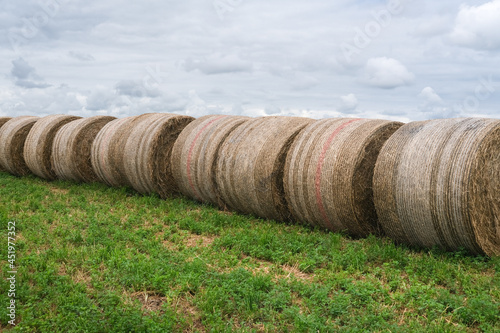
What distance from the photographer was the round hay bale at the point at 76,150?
1402cm

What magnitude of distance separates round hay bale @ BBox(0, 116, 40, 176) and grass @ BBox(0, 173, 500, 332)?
8123 millimetres

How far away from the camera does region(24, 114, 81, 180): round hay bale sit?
49.6 feet

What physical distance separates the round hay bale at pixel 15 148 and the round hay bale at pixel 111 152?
14.5 ft

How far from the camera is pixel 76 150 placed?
1399 cm

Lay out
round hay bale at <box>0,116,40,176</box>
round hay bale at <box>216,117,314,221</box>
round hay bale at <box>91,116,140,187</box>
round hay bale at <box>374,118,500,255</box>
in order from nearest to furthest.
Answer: round hay bale at <box>374,118,500,255</box> → round hay bale at <box>216,117,314,221</box> → round hay bale at <box>91,116,140,187</box> → round hay bale at <box>0,116,40,176</box>

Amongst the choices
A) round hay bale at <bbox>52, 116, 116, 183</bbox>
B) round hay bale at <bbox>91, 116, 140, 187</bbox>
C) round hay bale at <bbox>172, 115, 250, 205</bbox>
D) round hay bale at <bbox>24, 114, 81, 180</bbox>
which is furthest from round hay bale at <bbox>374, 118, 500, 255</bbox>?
round hay bale at <bbox>24, 114, 81, 180</bbox>

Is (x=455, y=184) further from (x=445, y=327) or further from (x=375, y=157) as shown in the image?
(x=445, y=327)

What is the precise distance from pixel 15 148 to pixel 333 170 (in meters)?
12.9

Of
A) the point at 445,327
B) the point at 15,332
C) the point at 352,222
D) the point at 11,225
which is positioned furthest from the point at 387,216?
the point at 11,225

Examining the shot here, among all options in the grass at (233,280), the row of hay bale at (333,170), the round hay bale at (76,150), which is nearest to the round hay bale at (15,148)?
the round hay bale at (76,150)

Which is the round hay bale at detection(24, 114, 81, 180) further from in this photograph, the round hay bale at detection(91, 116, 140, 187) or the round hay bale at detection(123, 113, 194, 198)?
the round hay bale at detection(123, 113, 194, 198)

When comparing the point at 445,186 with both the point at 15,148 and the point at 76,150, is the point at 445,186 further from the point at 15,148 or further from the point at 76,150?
the point at 15,148

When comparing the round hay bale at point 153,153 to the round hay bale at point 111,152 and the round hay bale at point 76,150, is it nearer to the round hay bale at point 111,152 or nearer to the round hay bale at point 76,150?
the round hay bale at point 111,152

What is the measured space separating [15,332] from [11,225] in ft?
14.2
